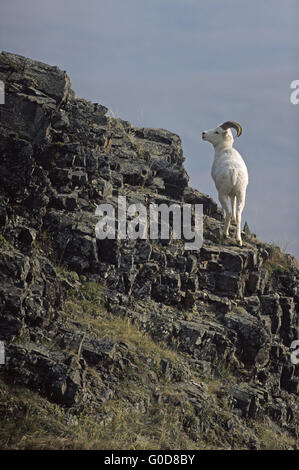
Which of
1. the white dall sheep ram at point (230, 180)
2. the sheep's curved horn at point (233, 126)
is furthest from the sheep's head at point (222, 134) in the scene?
the white dall sheep ram at point (230, 180)

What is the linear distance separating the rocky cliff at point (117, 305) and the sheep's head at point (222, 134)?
4.70ft

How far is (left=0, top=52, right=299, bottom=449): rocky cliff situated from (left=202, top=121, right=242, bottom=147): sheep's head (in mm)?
1432

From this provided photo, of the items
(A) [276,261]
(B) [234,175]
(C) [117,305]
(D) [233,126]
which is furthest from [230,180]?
(C) [117,305]

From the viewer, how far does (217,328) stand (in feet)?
47.1
